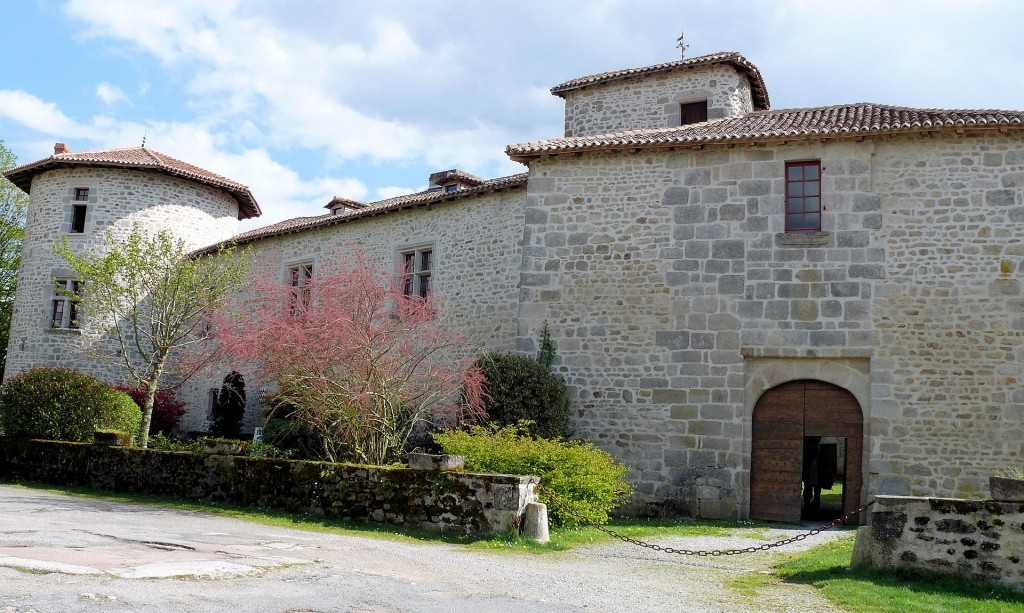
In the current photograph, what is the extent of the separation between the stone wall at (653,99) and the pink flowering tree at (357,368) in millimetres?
7677

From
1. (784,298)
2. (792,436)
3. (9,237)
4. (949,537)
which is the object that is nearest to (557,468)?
(949,537)

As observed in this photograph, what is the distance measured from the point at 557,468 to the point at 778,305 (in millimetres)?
5272

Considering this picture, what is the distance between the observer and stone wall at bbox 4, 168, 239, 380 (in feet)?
84.2

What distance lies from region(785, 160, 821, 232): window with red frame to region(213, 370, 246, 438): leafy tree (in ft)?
51.6

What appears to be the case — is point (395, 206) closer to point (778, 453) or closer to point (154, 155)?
point (778, 453)

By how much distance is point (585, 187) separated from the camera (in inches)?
603

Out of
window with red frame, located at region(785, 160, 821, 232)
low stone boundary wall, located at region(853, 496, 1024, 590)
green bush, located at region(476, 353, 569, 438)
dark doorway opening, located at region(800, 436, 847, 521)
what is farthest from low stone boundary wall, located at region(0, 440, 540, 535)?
dark doorway opening, located at region(800, 436, 847, 521)

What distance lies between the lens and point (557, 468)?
10578 millimetres

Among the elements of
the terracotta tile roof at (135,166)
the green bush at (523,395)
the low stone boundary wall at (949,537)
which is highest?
the terracotta tile roof at (135,166)

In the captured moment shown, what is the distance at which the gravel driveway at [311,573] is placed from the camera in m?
5.61

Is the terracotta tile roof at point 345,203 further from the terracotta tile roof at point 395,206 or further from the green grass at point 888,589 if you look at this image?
the green grass at point 888,589

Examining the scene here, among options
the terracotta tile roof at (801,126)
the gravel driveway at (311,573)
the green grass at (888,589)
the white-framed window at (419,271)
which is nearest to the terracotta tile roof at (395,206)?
the white-framed window at (419,271)

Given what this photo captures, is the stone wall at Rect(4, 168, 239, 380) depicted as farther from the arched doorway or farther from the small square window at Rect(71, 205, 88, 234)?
the arched doorway

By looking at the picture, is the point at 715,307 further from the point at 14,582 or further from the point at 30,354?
the point at 30,354
